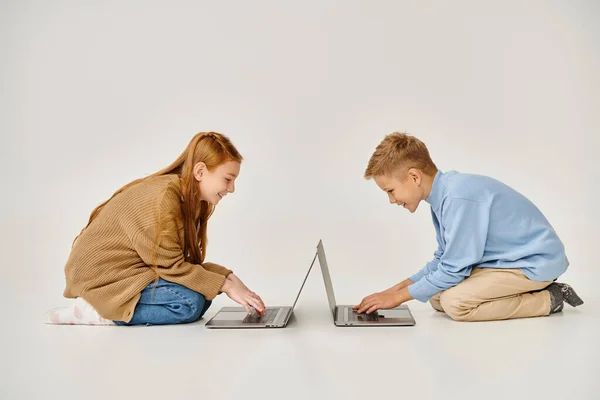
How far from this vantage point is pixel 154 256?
10.6 ft

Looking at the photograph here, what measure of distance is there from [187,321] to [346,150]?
6.88ft

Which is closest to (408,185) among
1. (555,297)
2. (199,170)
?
(555,297)

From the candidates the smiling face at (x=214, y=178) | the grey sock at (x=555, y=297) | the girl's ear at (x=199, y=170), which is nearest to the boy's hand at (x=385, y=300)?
the grey sock at (x=555, y=297)

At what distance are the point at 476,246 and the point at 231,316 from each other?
1.18 metres

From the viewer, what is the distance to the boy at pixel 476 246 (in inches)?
127

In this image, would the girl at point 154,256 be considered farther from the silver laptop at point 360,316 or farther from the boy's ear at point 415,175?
the boy's ear at point 415,175

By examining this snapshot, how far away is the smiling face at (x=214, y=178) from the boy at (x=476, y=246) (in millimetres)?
651

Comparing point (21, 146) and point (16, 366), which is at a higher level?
point (21, 146)

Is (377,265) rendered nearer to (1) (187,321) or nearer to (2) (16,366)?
(1) (187,321)

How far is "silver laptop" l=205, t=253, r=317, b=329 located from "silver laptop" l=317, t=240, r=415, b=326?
0.08 meters

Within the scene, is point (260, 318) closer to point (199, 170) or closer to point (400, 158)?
point (199, 170)

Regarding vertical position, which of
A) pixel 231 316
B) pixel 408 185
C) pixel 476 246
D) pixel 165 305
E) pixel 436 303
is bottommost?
pixel 436 303

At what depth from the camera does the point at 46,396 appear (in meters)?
2.24

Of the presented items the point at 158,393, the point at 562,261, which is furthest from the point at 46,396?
the point at 562,261
